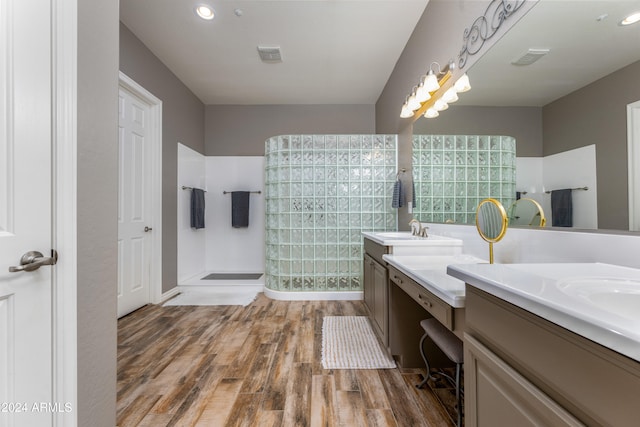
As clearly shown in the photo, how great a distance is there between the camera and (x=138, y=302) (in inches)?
104

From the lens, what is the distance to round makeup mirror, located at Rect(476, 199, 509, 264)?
3.75 feet

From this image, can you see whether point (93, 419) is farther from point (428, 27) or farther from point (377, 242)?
point (428, 27)

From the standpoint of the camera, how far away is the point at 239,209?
3988 millimetres

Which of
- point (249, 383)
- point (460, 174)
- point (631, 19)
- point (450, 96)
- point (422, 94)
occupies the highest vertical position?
point (422, 94)

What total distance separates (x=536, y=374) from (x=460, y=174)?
4.71 feet

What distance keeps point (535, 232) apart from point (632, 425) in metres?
0.97

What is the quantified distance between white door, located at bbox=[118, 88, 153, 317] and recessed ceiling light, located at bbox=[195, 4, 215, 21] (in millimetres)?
976

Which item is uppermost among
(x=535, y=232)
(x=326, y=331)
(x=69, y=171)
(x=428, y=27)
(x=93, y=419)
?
(x=428, y=27)

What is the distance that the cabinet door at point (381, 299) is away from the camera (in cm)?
175

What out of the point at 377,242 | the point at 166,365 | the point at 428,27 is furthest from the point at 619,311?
the point at 428,27

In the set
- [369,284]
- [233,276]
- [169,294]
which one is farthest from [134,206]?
[369,284]

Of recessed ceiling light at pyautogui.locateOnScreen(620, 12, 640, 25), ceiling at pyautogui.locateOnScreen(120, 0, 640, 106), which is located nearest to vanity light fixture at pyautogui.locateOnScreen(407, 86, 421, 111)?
ceiling at pyautogui.locateOnScreen(120, 0, 640, 106)

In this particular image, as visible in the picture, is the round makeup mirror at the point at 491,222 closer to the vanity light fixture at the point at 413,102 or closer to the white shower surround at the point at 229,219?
the vanity light fixture at the point at 413,102

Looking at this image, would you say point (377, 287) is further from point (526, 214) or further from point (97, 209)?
point (97, 209)
